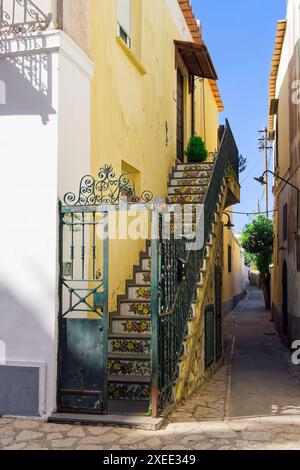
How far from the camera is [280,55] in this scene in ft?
51.4

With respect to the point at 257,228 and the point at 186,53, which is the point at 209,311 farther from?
the point at 257,228

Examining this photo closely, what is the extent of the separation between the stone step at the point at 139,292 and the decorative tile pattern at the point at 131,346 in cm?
116

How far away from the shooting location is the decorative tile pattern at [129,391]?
6137 millimetres

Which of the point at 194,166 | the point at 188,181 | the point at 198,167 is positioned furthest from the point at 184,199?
the point at 194,166

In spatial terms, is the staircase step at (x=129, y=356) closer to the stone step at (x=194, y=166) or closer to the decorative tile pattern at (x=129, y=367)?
the decorative tile pattern at (x=129, y=367)

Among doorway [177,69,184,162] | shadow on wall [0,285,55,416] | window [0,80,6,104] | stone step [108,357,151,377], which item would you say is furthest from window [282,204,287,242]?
shadow on wall [0,285,55,416]

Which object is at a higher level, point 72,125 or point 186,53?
point 186,53

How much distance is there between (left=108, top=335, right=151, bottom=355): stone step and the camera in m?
6.68

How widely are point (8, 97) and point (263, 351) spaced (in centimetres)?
952

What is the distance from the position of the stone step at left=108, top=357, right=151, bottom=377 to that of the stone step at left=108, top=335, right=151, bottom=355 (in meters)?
0.28

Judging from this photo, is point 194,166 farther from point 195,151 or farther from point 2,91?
point 2,91

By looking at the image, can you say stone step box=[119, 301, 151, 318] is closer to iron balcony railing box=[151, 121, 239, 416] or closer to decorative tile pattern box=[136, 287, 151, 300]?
decorative tile pattern box=[136, 287, 151, 300]
